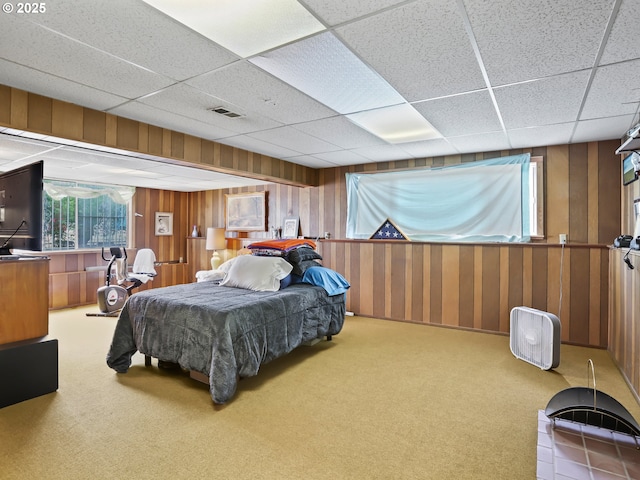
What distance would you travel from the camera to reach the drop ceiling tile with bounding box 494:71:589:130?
2.50 meters

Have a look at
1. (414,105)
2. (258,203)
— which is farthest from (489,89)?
(258,203)

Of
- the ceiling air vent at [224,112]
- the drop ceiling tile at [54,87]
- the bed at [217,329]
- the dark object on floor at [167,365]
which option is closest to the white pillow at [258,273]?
the bed at [217,329]

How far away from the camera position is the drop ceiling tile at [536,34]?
1.66 metres

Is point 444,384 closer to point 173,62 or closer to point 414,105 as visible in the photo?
point 414,105

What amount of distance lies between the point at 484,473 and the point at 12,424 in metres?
2.90

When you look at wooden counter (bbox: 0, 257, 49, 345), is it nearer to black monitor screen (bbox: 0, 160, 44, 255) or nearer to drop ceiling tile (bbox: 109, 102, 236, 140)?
black monitor screen (bbox: 0, 160, 44, 255)

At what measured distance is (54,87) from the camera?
2.60 meters

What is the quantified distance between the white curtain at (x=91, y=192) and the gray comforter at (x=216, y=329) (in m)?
4.22

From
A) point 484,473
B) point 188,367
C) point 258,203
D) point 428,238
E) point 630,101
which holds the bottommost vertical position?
point 484,473

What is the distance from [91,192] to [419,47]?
6651mm

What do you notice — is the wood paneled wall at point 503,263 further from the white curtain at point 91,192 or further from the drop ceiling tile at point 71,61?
the white curtain at point 91,192

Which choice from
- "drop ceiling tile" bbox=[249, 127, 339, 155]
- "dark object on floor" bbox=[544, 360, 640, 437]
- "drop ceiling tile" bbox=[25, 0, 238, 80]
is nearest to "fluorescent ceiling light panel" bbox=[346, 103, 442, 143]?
"drop ceiling tile" bbox=[249, 127, 339, 155]

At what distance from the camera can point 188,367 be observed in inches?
112

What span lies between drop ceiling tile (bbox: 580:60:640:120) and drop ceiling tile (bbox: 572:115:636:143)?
185mm
